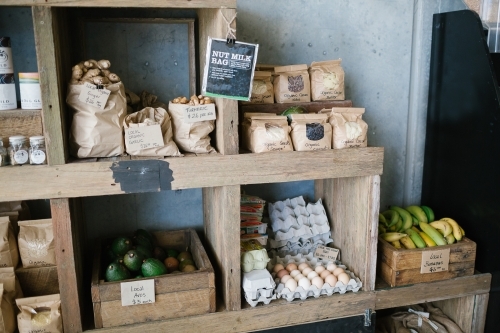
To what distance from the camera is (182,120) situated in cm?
181

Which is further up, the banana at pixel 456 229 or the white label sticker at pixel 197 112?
the white label sticker at pixel 197 112

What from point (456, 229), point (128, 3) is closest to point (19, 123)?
point (128, 3)

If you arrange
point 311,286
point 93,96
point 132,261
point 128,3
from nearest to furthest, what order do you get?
point 128,3 → point 93,96 → point 132,261 → point 311,286

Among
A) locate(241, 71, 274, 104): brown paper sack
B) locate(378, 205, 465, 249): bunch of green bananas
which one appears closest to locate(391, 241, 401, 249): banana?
locate(378, 205, 465, 249): bunch of green bananas

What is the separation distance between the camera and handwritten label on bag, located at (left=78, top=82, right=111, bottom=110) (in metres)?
1.68

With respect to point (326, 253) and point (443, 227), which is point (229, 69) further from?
point (443, 227)

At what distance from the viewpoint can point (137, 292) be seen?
1802 millimetres

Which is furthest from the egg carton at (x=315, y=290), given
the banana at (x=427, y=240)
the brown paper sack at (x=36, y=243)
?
the brown paper sack at (x=36, y=243)

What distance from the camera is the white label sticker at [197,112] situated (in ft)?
5.90

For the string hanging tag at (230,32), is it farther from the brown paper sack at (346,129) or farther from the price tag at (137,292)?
the price tag at (137,292)

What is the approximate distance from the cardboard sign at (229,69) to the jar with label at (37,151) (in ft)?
2.06

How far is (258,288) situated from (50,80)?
1.15m

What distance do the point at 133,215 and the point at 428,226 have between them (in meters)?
1.51

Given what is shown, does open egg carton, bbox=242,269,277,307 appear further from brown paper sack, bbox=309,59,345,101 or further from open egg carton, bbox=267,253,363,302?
brown paper sack, bbox=309,59,345,101
